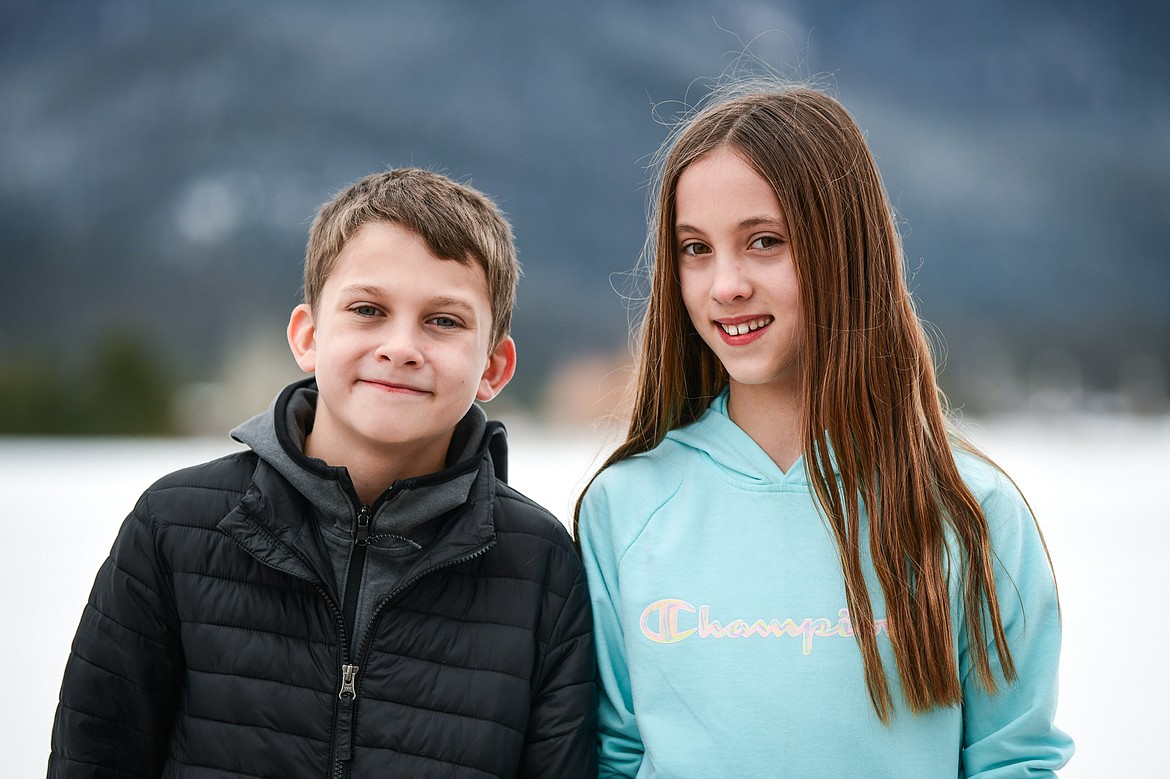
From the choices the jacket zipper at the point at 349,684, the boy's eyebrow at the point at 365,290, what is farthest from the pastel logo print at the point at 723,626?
the boy's eyebrow at the point at 365,290

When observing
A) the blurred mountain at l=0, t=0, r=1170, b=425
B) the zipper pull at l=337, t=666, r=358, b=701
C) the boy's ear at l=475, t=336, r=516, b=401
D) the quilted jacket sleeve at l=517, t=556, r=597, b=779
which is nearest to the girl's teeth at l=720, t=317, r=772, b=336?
the boy's ear at l=475, t=336, r=516, b=401

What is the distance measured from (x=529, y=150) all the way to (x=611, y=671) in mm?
44223

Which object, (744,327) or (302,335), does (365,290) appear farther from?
(744,327)

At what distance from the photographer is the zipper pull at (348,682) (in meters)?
1.56

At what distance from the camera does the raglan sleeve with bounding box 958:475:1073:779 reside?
1639mm

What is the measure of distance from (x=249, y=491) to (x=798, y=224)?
1.03 meters

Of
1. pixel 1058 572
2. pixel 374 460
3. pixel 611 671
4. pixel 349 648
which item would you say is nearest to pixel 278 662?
pixel 349 648

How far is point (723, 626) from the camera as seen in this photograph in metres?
1.73

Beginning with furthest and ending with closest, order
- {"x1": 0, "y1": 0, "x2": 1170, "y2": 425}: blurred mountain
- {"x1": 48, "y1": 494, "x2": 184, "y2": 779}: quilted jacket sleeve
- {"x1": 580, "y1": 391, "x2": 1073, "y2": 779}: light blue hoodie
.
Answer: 1. {"x1": 0, "y1": 0, "x2": 1170, "y2": 425}: blurred mountain
2. {"x1": 580, "y1": 391, "x2": 1073, "y2": 779}: light blue hoodie
3. {"x1": 48, "y1": 494, "x2": 184, "y2": 779}: quilted jacket sleeve

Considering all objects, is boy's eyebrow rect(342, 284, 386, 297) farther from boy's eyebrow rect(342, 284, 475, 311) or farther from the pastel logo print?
the pastel logo print

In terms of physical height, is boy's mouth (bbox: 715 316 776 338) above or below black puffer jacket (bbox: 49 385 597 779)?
above

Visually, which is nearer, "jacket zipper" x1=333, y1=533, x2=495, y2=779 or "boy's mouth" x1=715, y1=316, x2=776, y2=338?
"jacket zipper" x1=333, y1=533, x2=495, y2=779

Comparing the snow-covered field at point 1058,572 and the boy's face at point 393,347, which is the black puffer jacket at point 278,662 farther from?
the snow-covered field at point 1058,572

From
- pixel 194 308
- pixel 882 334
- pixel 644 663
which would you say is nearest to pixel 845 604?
pixel 644 663
